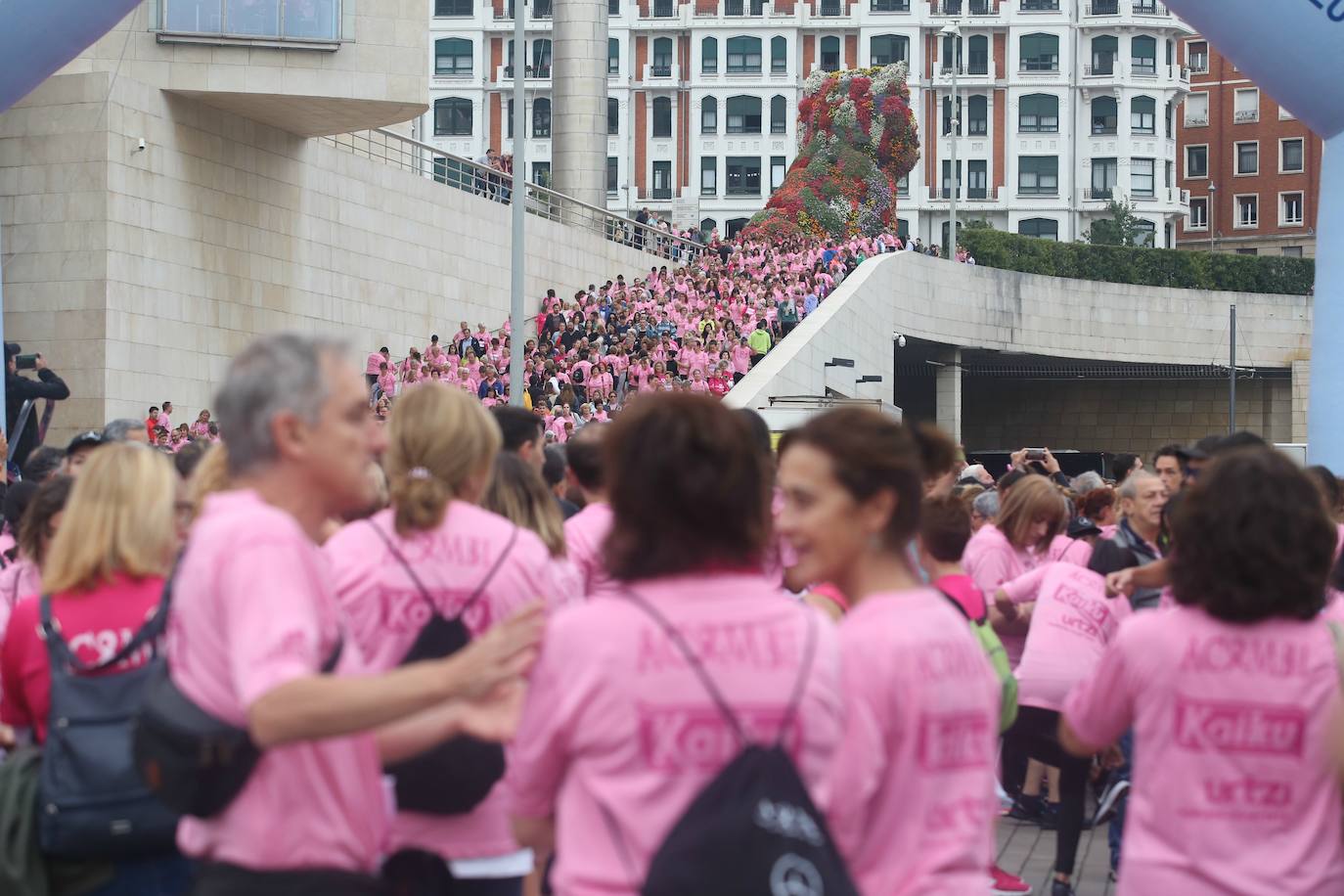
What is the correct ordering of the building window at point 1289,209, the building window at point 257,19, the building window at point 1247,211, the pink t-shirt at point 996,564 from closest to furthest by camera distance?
the pink t-shirt at point 996,564 < the building window at point 257,19 < the building window at point 1289,209 < the building window at point 1247,211

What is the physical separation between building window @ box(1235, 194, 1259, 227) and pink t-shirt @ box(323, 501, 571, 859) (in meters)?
78.4

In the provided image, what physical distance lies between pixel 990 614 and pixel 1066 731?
4.19m

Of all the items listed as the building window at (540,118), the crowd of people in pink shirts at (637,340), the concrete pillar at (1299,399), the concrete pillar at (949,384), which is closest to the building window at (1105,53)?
the building window at (540,118)

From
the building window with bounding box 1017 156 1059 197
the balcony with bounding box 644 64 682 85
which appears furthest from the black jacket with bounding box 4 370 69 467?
the building window with bounding box 1017 156 1059 197

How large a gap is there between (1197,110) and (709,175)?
69.5ft

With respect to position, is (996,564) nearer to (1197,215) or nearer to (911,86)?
(911,86)

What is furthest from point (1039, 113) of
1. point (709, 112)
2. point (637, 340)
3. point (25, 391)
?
point (25, 391)

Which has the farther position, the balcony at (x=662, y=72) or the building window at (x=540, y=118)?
the building window at (x=540, y=118)

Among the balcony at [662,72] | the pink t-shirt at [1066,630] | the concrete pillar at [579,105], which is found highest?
the balcony at [662,72]

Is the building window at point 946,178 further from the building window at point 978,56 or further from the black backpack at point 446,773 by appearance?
the black backpack at point 446,773

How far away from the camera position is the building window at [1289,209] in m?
76.9

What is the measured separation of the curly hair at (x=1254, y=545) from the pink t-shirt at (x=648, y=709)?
40.9 inches

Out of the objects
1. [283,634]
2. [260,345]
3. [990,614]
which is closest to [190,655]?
[283,634]

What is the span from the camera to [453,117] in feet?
252
